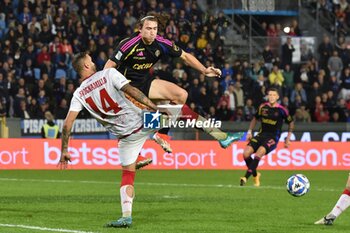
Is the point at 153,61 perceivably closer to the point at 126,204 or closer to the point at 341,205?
the point at 126,204

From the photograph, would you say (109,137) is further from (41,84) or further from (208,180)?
(208,180)

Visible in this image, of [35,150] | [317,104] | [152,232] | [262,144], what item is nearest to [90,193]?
[262,144]

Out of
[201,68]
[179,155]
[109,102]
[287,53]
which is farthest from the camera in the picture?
[287,53]

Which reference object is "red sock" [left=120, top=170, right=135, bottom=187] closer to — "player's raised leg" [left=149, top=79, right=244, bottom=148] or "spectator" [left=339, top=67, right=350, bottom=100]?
"player's raised leg" [left=149, top=79, right=244, bottom=148]

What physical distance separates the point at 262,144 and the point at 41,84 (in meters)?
10.0

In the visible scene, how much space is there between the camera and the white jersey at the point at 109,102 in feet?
38.1

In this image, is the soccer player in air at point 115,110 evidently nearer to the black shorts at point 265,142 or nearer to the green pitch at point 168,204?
the green pitch at point 168,204

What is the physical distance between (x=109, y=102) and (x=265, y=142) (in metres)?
11.1

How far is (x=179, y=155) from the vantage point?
2941 centimetres

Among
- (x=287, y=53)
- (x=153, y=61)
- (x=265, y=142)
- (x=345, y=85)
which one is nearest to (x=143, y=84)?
(x=153, y=61)

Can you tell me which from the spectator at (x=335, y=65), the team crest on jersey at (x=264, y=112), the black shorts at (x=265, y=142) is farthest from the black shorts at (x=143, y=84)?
the spectator at (x=335, y=65)

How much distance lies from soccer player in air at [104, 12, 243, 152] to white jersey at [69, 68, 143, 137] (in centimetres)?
154

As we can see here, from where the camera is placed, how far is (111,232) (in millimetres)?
11344

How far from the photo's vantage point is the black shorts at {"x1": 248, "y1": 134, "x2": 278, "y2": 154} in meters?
22.5
